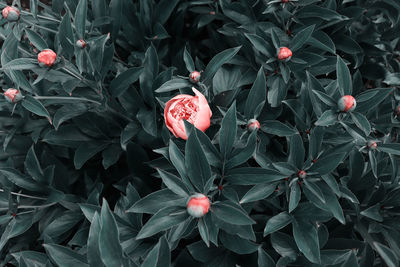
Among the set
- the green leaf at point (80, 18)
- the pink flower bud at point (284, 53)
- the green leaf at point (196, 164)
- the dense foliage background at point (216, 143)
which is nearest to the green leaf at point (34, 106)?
the dense foliage background at point (216, 143)

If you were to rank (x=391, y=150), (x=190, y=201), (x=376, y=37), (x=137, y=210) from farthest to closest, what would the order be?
(x=376, y=37), (x=391, y=150), (x=137, y=210), (x=190, y=201)

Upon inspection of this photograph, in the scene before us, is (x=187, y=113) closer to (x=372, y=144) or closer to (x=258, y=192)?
(x=258, y=192)

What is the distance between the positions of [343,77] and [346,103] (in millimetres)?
91

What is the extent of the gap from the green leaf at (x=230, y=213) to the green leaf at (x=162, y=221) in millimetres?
69

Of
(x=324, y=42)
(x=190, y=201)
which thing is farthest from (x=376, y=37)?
(x=190, y=201)

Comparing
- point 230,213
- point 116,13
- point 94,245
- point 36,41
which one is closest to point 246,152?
point 230,213

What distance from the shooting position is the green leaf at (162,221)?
74 centimetres

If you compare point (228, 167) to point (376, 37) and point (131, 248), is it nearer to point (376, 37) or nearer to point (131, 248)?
point (131, 248)

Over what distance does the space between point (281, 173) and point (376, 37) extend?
2.69ft

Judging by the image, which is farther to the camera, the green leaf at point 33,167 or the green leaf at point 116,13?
the green leaf at point 116,13

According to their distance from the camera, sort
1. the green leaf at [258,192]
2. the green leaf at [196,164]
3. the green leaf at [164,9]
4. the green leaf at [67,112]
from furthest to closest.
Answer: the green leaf at [164,9]
the green leaf at [67,112]
the green leaf at [258,192]
the green leaf at [196,164]

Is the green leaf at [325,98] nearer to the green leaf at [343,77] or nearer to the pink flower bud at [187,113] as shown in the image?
the green leaf at [343,77]

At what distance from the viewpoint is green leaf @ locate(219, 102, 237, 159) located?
0.83 m

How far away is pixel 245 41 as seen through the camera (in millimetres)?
1159
